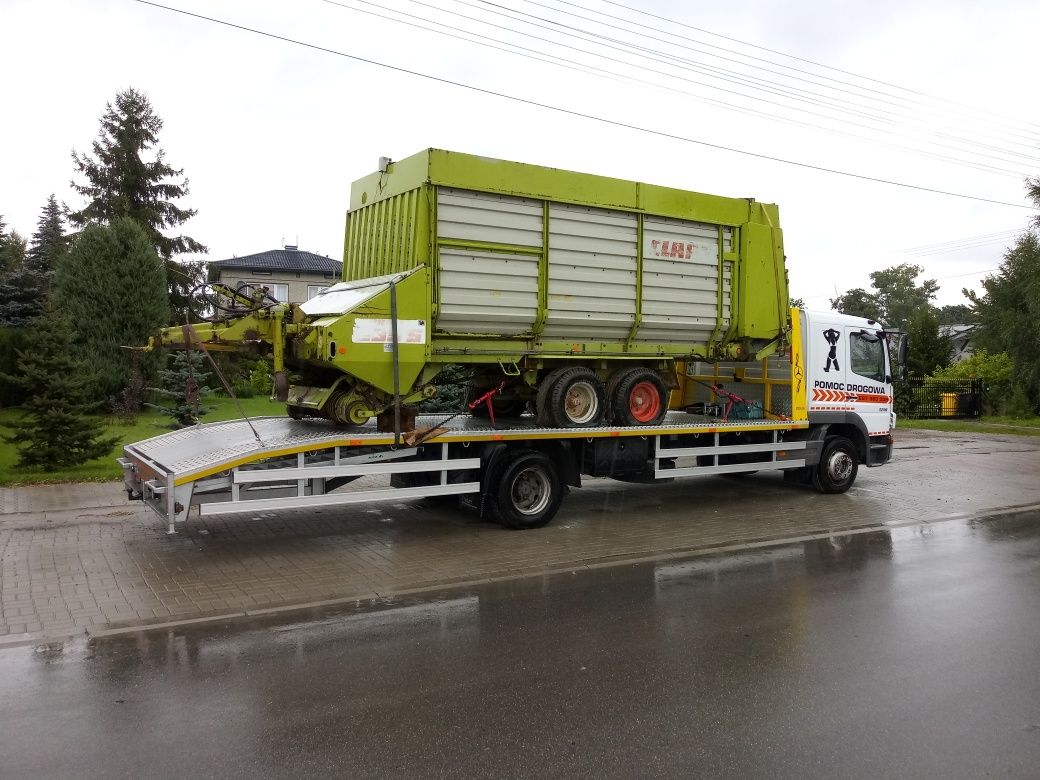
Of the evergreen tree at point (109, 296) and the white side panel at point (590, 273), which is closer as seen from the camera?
the white side panel at point (590, 273)

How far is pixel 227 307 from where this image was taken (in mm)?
8461

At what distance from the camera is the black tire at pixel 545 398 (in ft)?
30.8

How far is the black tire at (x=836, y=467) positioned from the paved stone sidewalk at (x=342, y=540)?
217mm

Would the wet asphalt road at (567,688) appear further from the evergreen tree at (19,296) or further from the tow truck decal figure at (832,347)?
the evergreen tree at (19,296)

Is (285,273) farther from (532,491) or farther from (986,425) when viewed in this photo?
(532,491)

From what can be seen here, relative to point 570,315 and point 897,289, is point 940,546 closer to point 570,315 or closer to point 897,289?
point 570,315

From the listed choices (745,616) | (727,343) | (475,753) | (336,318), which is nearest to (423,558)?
(336,318)

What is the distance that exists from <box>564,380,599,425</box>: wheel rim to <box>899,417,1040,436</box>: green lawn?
18717mm

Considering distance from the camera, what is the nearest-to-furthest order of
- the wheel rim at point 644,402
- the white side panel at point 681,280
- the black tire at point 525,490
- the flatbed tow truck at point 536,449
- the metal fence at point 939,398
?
the flatbed tow truck at point 536,449 → the black tire at point 525,490 → the white side panel at point 681,280 → the wheel rim at point 644,402 → the metal fence at point 939,398

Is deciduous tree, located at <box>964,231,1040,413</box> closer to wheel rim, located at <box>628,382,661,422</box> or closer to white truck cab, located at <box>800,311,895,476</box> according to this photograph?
white truck cab, located at <box>800,311,895,476</box>

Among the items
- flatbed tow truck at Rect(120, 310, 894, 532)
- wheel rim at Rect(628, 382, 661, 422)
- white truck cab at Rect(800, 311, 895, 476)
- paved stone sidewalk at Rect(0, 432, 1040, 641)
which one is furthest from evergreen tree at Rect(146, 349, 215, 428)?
white truck cab at Rect(800, 311, 895, 476)

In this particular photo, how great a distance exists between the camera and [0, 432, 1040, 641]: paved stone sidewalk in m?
6.48

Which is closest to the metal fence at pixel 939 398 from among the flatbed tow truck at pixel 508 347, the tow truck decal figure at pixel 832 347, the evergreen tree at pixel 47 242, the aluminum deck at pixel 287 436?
the tow truck decal figure at pixel 832 347

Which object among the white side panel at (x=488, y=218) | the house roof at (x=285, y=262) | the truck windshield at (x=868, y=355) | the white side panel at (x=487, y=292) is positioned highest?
the house roof at (x=285, y=262)
